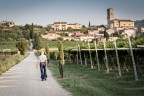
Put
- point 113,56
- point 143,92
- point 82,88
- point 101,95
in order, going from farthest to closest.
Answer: point 113,56, point 82,88, point 143,92, point 101,95

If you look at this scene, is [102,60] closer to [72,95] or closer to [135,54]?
[135,54]

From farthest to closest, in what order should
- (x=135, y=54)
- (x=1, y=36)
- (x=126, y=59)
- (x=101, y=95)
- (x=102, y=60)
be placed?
(x=1, y=36)
(x=102, y=60)
(x=126, y=59)
(x=135, y=54)
(x=101, y=95)

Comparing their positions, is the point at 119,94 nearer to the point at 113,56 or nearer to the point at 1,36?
the point at 113,56

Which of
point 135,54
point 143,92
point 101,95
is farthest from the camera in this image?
point 135,54

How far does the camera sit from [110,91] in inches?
592

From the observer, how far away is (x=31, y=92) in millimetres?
15172

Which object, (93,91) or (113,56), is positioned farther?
(113,56)

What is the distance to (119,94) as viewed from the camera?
558 inches

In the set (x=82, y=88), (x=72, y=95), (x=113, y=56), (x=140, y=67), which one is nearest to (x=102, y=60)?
(x=113, y=56)

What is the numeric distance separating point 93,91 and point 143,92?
1917 mm

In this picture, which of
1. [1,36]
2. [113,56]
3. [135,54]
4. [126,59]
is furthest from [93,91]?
[1,36]

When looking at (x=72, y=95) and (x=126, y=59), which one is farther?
(x=126, y=59)

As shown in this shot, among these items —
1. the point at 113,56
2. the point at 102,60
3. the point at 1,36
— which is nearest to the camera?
the point at 113,56

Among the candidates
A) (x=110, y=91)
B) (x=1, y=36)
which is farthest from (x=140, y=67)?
(x=1, y=36)
